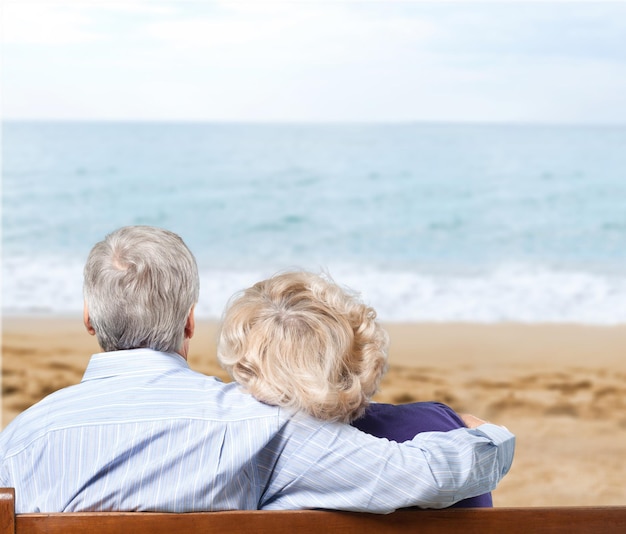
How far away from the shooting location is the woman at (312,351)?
1230 mm

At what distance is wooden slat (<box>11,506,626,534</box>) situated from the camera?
3.83 ft

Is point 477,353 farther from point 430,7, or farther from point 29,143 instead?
point 29,143

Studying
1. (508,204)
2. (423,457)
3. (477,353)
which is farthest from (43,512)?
(508,204)

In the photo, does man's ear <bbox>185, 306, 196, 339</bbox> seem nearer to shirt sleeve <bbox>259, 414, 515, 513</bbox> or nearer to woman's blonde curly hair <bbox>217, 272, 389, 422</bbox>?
woman's blonde curly hair <bbox>217, 272, 389, 422</bbox>

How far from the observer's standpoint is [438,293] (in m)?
10.1

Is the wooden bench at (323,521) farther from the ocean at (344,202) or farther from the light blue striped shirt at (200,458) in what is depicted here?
the ocean at (344,202)

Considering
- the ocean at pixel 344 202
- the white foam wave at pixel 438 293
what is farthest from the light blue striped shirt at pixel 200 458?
the ocean at pixel 344 202

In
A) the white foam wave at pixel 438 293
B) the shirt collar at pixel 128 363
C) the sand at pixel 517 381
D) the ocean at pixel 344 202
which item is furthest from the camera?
the ocean at pixel 344 202

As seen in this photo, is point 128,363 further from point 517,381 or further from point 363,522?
point 517,381

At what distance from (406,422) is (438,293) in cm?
877

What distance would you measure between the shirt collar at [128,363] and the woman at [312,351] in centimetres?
9

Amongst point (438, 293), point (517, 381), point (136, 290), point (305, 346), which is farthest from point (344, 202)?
point (305, 346)

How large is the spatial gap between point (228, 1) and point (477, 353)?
10.0 meters

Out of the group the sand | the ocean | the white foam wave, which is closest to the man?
the sand
